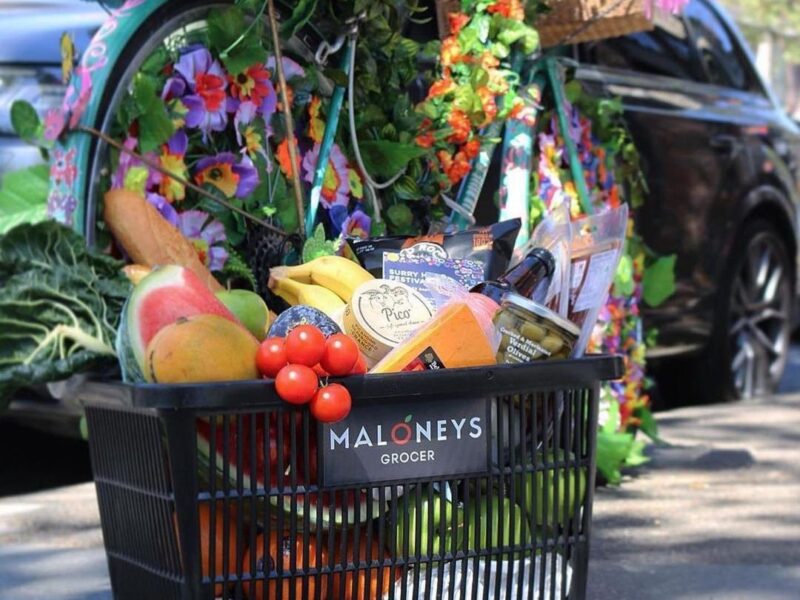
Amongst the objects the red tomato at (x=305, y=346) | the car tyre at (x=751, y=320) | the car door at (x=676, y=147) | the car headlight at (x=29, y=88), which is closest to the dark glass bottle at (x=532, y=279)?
the red tomato at (x=305, y=346)

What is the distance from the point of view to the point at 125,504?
211cm

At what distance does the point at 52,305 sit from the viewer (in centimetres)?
222

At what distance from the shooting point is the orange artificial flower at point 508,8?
3.35m

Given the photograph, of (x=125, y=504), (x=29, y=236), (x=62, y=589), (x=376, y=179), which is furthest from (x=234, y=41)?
(x=62, y=589)

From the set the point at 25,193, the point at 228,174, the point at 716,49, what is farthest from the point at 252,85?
the point at 716,49

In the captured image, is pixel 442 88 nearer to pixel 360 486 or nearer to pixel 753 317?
pixel 360 486

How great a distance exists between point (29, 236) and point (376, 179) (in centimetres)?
89

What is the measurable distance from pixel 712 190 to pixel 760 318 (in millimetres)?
1057

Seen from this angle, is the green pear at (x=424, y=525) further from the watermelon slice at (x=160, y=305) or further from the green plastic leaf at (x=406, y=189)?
the green plastic leaf at (x=406, y=189)

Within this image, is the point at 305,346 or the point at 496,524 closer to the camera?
the point at 305,346

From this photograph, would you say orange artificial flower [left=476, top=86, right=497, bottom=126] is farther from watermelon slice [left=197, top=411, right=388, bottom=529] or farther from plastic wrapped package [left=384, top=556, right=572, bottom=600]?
watermelon slice [left=197, top=411, right=388, bottom=529]

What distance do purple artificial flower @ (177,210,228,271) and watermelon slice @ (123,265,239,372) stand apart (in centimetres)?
72

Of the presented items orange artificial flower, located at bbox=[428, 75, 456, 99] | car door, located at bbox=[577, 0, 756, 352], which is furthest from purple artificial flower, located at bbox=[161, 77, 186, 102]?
car door, located at bbox=[577, 0, 756, 352]

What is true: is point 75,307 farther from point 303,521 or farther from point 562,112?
point 562,112
